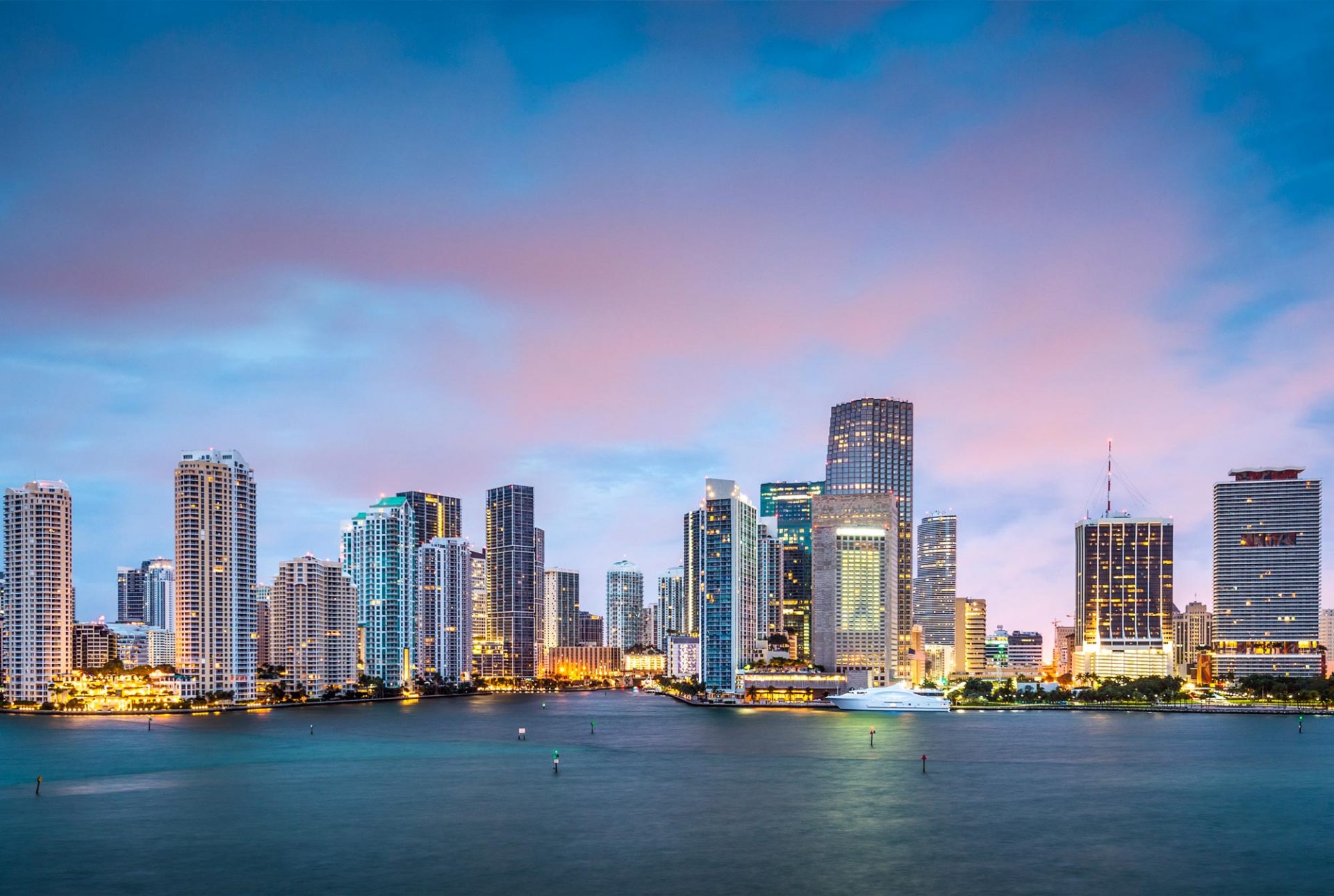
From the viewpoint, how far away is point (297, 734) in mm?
150250

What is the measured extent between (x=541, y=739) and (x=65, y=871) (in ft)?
279

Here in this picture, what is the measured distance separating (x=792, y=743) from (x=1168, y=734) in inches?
2296

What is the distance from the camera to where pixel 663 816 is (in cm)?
7875

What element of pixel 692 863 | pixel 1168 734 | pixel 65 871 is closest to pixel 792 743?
pixel 1168 734

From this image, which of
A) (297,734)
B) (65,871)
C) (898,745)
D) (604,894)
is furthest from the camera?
(297,734)

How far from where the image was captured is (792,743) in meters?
136

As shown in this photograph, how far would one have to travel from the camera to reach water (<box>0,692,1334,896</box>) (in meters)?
60.2

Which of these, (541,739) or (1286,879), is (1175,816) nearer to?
(1286,879)

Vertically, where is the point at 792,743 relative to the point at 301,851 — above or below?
below

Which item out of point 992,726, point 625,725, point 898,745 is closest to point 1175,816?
point 898,745

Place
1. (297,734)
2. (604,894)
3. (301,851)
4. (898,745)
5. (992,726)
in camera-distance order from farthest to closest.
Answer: (992,726) < (297,734) < (898,745) < (301,851) < (604,894)

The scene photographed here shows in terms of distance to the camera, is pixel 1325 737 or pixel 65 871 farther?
pixel 1325 737

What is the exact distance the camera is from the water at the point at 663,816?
6025cm

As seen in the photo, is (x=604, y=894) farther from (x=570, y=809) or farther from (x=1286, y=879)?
(x=1286, y=879)
